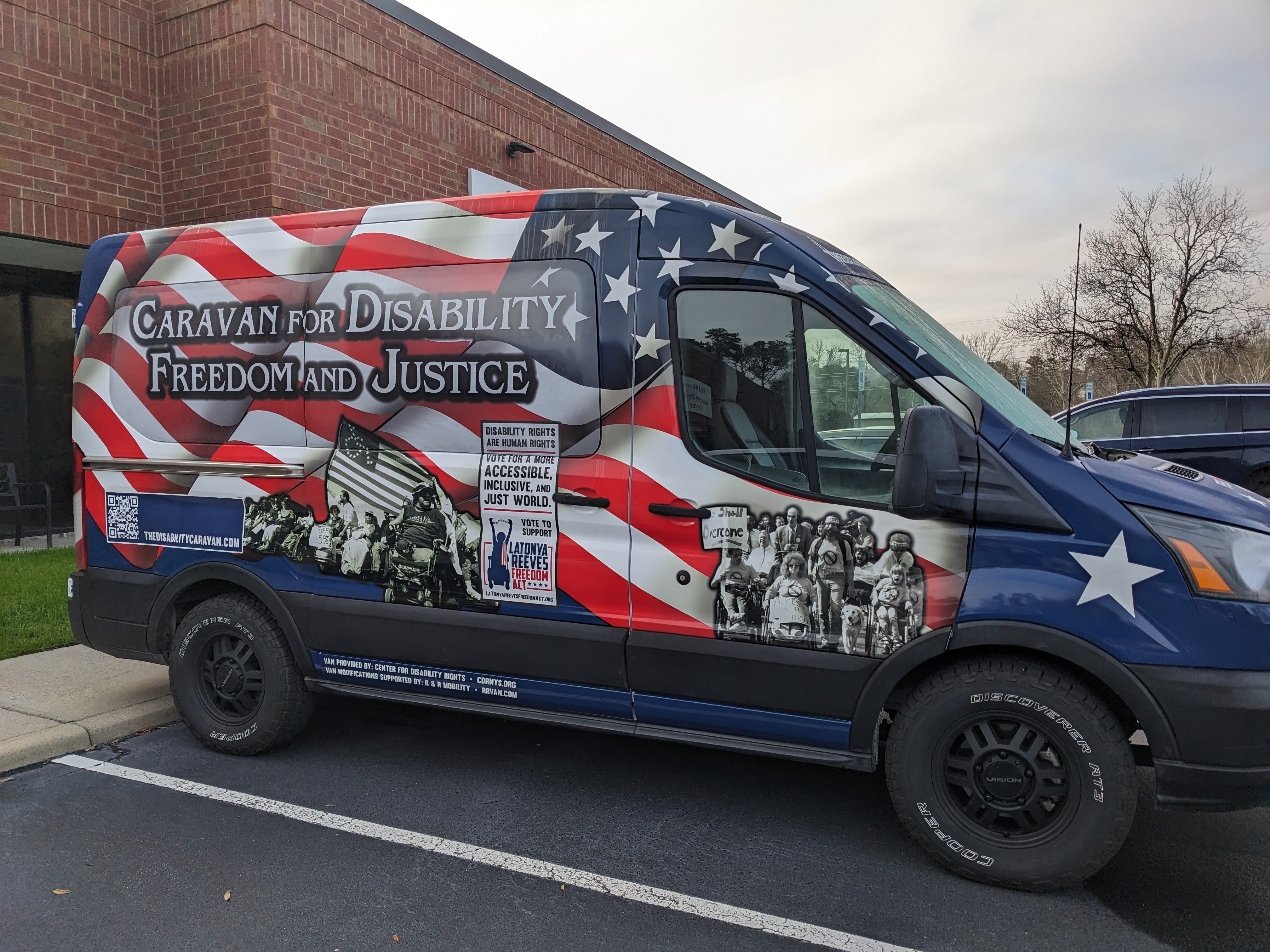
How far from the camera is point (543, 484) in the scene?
3.70 meters

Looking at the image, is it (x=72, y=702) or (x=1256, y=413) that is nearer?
(x=72, y=702)

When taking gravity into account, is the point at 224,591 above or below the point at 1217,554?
below

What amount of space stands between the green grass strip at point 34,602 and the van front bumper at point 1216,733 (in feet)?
19.3

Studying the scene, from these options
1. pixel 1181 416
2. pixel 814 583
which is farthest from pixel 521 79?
pixel 814 583

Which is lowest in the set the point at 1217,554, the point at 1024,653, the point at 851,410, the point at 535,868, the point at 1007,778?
the point at 535,868

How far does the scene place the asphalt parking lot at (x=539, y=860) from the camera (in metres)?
2.92

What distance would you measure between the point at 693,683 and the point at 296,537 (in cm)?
201

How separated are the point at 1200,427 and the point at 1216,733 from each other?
7922mm

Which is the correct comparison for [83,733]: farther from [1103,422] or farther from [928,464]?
[1103,422]

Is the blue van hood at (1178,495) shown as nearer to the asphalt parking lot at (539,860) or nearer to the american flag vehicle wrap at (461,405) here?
the american flag vehicle wrap at (461,405)

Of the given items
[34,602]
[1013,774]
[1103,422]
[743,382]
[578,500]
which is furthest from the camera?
[1103,422]

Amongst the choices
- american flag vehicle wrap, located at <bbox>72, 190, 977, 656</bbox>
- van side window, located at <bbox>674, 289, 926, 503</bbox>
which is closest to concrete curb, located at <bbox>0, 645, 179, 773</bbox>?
american flag vehicle wrap, located at <bbox>72, 190, 977, 656</bbox>

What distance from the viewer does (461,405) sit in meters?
3.85

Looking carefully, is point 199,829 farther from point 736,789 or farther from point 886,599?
point 886,599
